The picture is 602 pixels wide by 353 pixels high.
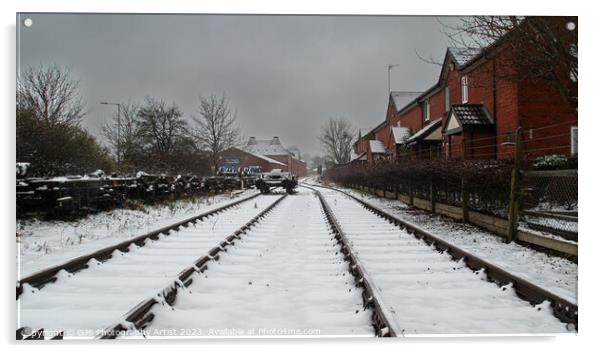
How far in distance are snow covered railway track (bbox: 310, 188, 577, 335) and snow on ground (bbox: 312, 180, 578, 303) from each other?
14 cm

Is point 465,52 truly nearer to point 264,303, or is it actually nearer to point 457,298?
point 457,298

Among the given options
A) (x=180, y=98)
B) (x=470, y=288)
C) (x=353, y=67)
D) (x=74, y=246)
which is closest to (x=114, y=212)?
(x=74, y=246)

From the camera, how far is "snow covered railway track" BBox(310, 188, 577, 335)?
9.35 ft

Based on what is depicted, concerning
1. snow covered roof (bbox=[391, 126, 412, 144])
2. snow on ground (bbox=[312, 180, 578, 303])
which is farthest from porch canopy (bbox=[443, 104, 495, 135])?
snow covered roof (bbox=[391, 126, 412, 144])

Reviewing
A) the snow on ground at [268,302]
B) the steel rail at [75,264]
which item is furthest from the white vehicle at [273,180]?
the snow on ground at [268,302]

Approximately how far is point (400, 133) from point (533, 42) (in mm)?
20199

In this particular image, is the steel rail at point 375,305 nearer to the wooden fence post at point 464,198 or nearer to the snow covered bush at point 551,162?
the snow covered bush at point 551,162

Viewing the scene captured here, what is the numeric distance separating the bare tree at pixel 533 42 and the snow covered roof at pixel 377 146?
74.3ft

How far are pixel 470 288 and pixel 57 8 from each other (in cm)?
517

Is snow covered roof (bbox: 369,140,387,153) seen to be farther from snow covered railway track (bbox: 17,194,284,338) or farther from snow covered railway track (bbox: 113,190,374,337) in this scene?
snow covered railway track (bbox: 113,190,374,337)

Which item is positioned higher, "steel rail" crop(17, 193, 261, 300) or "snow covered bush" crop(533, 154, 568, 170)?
"snow covered bush" crop(533, 154, 568, 170)

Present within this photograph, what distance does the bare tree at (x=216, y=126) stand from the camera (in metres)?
6.17

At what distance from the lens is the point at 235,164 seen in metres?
9.04

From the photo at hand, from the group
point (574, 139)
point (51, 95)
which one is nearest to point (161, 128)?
point (51, 95)
